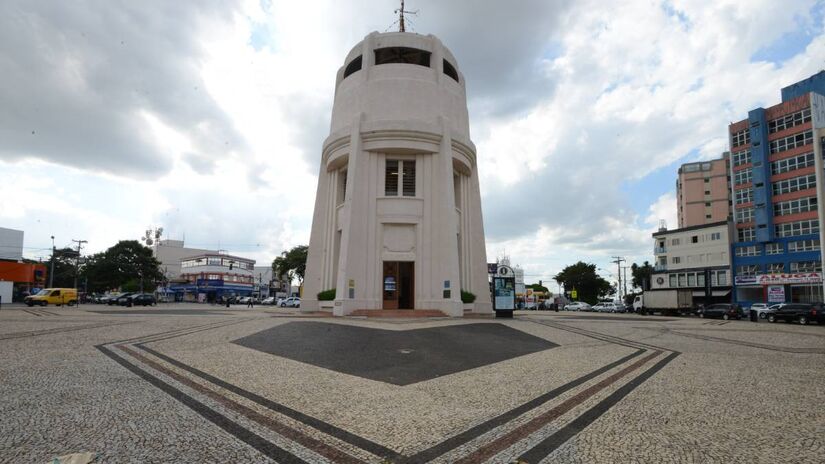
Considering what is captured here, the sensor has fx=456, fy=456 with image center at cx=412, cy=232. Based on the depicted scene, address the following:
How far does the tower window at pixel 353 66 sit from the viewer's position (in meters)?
31.4

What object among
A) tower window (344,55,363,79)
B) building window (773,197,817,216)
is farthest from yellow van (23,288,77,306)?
building window (773,197,817,216)

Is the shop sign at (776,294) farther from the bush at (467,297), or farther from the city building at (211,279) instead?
the city building at (211,279)

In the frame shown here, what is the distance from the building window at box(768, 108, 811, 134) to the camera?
4971 centimetres

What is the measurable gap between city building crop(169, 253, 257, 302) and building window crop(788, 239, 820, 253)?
80.0 m

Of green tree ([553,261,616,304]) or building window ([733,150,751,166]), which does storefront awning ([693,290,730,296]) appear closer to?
building window ([733,150,751,166])

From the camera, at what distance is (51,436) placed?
188 inches

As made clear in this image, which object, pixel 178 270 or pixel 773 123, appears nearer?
pixel 773 123

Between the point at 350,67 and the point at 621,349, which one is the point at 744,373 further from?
the point at 350,67

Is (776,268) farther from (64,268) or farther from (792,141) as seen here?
(64,268)

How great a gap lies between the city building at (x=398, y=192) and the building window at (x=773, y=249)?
4197 centimetres

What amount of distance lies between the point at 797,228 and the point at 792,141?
9767 mm

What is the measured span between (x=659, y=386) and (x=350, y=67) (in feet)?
96.4

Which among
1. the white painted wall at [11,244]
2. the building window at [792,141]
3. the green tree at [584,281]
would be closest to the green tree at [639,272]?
the green tree at [584,281]

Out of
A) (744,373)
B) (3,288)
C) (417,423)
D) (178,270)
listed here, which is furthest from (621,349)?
(178,270)
